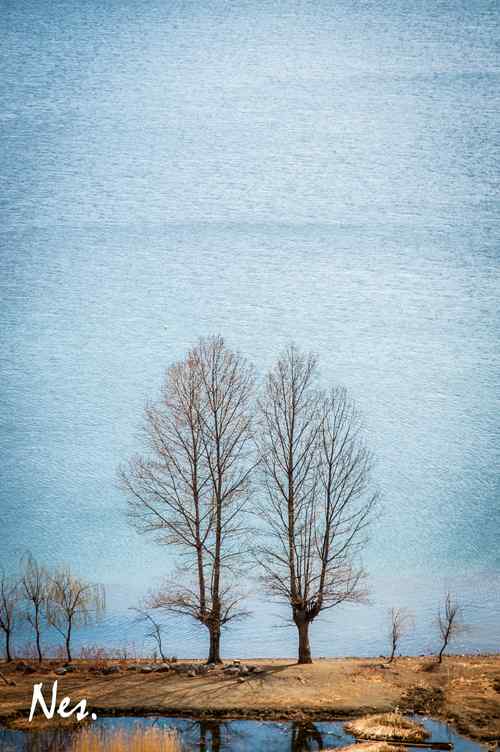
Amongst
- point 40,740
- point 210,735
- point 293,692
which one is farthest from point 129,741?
point 293,692

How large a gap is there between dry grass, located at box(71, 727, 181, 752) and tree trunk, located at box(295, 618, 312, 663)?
629 centimetres

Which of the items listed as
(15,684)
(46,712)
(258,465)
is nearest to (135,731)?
(46,712)

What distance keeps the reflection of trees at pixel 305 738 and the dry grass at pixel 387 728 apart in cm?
70

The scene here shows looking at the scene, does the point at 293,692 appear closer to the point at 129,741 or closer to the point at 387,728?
the point at 387,728

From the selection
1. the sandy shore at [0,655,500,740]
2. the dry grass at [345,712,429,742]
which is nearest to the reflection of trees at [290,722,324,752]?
the sandy shore at [0,655,500,740]

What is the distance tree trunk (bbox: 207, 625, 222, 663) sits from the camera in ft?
76.7

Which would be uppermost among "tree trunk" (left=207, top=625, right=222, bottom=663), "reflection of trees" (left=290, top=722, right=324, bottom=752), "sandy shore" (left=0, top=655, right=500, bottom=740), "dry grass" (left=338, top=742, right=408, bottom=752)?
"tree trunk" (left=207, top=625, right=222, bottom=663)

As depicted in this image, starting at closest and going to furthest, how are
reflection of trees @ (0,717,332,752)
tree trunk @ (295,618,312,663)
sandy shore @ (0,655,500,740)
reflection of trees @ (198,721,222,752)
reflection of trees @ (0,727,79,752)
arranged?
reflection of trees @ (0,727,79,752) < reflection of trees @ (0,717,332,752) < reflection of trees @ (198,721,222,752) < sandy shore @ (0,655,500,740) < tree trunk @ (295,618,312,663)

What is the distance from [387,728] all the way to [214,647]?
22.3 ft

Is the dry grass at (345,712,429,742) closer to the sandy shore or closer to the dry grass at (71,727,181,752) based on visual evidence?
the sandy shore

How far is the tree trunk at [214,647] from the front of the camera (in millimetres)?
23375

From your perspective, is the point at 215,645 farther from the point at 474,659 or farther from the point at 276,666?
the point at 474,659

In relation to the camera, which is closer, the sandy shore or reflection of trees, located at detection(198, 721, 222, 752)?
reflection of trees, located at detection(198, 721, 222, 752)

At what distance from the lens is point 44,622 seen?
27.8m
